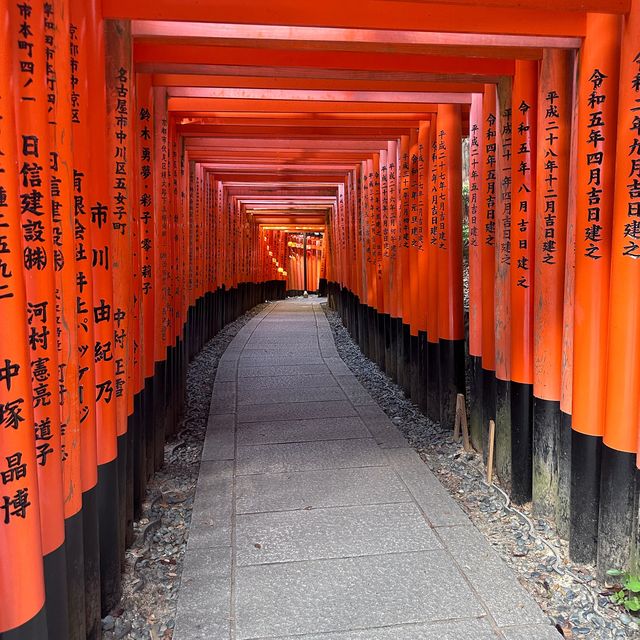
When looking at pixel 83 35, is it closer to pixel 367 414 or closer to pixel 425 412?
pixel 367 414

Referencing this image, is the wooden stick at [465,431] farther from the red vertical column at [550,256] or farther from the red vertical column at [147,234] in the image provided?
the red vertical column at [147,234]

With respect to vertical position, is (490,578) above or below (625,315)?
below

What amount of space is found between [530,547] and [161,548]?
2182 millimetres

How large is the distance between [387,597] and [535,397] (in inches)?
62.2

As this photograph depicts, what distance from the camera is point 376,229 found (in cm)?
905

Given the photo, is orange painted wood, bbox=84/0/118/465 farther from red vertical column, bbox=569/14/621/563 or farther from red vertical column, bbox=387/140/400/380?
red vertical column, bbox=387/140/400/380

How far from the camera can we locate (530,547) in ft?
10.8

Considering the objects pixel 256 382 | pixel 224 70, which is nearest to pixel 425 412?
pixel 256 382

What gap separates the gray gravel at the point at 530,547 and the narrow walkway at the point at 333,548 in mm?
176

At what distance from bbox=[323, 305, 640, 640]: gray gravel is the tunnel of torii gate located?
12 cm

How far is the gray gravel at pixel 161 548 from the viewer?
263cm

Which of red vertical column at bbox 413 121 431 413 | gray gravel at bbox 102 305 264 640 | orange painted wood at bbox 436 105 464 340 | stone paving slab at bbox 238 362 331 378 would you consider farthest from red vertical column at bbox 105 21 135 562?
stone paving slab at bbox 238 362 331 378

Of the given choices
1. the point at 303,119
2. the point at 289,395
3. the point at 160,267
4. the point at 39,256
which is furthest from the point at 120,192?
the point at 289,395

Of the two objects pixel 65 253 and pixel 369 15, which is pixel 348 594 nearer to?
pixel 65 253
